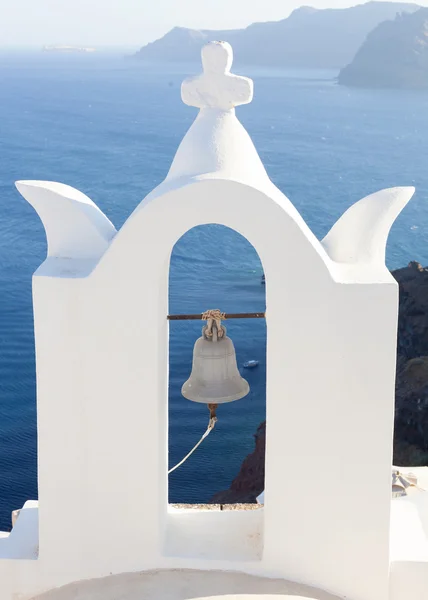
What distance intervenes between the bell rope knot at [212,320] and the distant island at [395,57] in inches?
3952

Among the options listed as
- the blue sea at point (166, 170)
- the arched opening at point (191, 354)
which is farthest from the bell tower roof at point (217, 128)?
the blue sea at point (166, 170)

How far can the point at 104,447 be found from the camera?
11.0 feet

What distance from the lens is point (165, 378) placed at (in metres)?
3.40

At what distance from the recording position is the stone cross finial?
3.18 metres

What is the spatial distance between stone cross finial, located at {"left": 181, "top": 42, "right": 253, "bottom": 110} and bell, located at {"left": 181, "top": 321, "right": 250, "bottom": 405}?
0.96 metres

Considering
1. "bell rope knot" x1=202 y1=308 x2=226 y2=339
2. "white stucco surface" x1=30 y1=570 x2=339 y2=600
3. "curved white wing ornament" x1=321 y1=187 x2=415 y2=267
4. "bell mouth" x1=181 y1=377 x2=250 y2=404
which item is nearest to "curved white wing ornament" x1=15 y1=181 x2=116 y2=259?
"bell rope knot" x1=202 y1=308 x2=226 y2=339

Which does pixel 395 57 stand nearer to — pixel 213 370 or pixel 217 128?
pixel 213 370

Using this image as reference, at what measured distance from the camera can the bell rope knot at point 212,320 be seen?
3580mm

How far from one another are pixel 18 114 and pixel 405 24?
56.3 m

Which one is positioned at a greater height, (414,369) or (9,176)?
(9,176)

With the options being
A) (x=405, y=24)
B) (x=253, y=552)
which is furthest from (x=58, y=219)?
(x=405, y=24)

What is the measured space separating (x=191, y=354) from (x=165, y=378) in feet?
75.6

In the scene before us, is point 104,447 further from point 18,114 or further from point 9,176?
point 18,114

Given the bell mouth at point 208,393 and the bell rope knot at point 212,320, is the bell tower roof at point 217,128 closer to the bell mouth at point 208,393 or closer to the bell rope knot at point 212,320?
the bell rope knot at point 212,320
